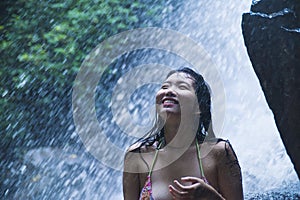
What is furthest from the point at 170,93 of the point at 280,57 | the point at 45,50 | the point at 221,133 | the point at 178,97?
the point at 45,50

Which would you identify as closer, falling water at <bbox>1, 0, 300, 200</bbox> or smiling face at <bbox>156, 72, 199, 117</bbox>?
smiling face at <bbox>156, 72, 199, 117</bbox>

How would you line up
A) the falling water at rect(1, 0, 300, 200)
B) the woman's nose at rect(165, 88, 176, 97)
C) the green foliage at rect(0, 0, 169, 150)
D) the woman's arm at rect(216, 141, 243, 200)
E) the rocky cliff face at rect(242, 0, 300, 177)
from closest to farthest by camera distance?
the woman's arm at rect(216, 141, 243, 200), the woman's nose at rect(165, 88, 176, 97), the rocky cliff face at rect(242, 0, 300, 177), the falling water at rect(1, 0, 300, 200), the green foliage at rect(0, 0, 169, 150)

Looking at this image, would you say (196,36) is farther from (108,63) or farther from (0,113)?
(0,113)

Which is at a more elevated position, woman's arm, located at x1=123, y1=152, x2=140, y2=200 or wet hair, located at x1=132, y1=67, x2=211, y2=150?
wet hair, located at x1=132, y1=67, x2=211, y2=150

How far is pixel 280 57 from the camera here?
147 inches

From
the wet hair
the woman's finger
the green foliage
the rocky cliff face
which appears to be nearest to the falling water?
the green foliage

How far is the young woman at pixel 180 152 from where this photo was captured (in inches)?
84.9

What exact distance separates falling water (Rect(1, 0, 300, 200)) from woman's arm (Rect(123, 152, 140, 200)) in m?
1.87

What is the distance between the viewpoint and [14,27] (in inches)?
225

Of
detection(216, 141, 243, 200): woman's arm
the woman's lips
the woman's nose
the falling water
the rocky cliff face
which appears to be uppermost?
the woman's nose

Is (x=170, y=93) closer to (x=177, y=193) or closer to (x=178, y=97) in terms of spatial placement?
(x=178, y=97)

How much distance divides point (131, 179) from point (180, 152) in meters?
0.22

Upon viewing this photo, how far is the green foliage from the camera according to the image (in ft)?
18.1

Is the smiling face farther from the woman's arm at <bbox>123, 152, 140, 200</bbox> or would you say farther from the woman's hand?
the woman's hand
